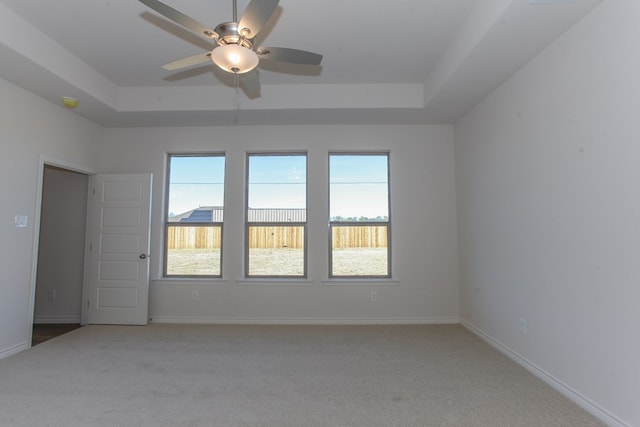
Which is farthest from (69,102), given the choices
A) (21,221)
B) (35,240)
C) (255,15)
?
(255,15)

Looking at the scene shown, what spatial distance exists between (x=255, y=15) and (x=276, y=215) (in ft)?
9.73

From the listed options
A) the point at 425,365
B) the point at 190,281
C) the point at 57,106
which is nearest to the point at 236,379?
the point at 425,365

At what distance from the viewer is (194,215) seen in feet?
15.0

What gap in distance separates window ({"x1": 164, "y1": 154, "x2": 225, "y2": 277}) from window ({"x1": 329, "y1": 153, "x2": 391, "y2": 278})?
1.65 meters

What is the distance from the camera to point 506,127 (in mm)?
3227

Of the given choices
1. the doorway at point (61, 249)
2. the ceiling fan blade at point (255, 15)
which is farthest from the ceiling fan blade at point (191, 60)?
the doorway at point (61, 249)

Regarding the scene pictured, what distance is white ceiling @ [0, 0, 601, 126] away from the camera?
8.36 feet

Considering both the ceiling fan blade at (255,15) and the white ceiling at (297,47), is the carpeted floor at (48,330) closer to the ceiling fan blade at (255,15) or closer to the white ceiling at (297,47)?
the white ceiling at (297,47)

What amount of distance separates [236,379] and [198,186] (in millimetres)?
2856

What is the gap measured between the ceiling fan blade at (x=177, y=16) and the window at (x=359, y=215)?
9.17ft

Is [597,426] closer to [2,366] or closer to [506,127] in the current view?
[506,127]

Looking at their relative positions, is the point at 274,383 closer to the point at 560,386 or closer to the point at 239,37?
the point at 560,386

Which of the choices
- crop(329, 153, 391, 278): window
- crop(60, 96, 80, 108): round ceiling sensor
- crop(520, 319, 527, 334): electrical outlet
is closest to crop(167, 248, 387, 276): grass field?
crop(329, 153, 391, 278): window

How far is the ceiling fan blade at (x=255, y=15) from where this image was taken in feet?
5.62
